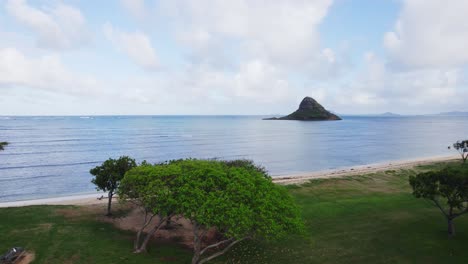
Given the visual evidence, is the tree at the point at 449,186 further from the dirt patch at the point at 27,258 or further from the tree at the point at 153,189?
the dirt patch at the point at 27,258

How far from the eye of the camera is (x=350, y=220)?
31.6 m

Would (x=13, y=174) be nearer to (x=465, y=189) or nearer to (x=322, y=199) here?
(x=322, y=199)

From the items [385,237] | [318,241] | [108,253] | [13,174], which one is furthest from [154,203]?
[13,174]

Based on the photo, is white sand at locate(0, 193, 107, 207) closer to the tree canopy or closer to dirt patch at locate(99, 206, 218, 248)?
dirt patch at locate(99, 206, 218, 248)

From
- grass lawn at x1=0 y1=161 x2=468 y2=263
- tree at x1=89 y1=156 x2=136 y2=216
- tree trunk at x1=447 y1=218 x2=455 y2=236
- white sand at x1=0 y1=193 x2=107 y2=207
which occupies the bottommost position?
white sand at x1=0 y1=193 x2=107 y2=207

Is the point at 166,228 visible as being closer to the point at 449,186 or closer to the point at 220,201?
the point at 220,201

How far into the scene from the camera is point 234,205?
18.8 metres

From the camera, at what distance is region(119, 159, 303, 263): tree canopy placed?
18.3m

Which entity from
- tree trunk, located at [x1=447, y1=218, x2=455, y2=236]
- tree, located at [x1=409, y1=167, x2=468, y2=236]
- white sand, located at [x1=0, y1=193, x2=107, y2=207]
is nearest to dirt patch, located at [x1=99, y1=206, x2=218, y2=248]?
white sand, located at [x1=0, y1=193, x2=107, y2=207]

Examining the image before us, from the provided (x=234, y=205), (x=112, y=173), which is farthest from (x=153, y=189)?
(x=112, y=173)

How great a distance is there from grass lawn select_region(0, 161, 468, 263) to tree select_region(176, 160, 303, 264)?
9.72 feet

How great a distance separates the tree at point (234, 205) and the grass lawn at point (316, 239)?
9.72 feet

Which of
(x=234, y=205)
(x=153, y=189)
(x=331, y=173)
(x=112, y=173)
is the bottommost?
(x=331, y=173)

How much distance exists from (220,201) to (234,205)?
3.03 feet
